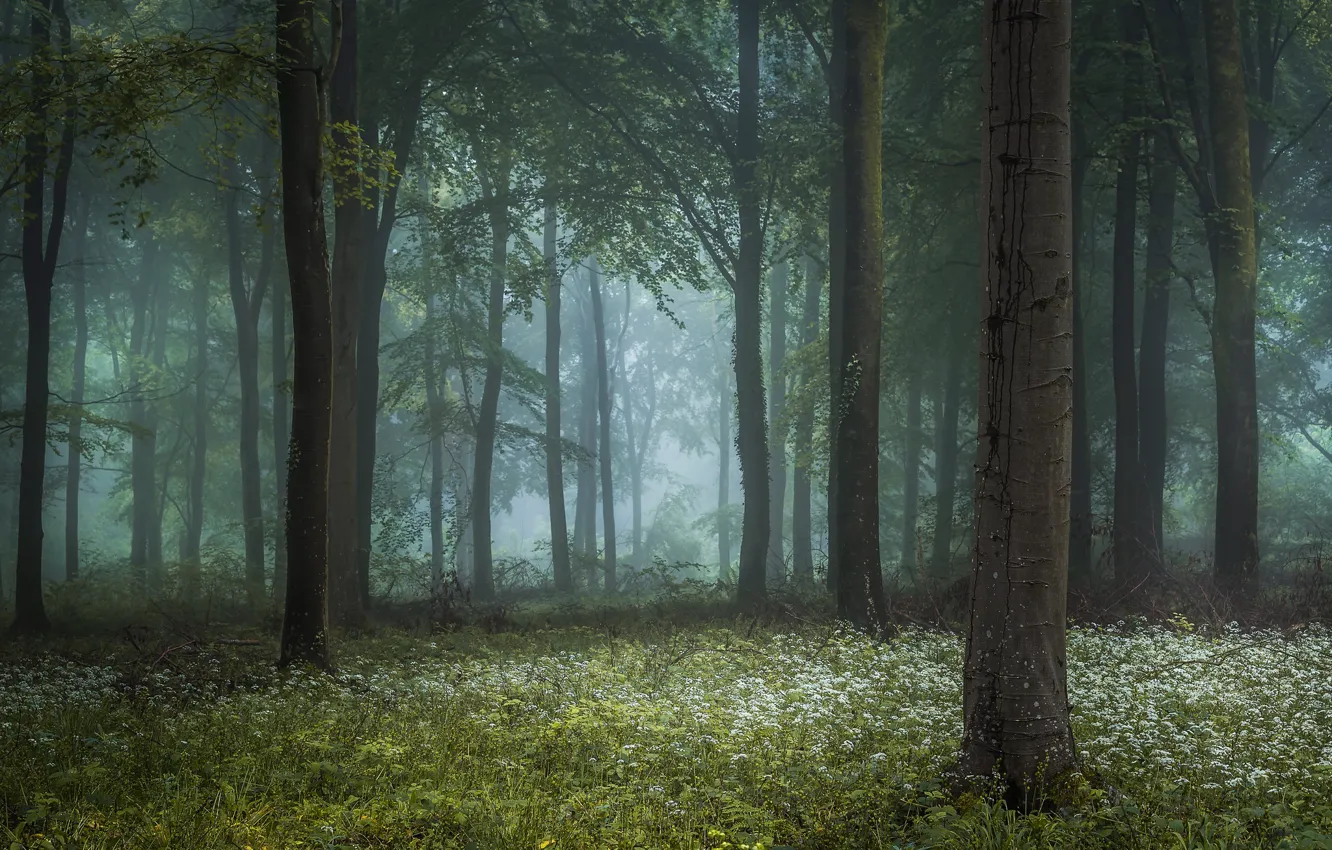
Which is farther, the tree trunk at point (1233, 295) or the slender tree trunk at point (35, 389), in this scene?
the tree trunk at point (1233, 295)

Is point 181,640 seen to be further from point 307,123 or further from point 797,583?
point 797,583

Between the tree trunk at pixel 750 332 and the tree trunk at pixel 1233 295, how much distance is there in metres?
7.39

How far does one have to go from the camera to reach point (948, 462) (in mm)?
21125

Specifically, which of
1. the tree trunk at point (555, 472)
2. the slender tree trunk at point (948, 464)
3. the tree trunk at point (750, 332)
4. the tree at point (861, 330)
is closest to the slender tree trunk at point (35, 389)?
the tree at point (861, 330)

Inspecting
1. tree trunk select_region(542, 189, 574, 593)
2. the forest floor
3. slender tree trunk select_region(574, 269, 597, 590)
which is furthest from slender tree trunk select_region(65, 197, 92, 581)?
the forest floor

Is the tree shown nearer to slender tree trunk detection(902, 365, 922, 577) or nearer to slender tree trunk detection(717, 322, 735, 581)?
slender tree trunk detection(902, 365, 922, 577)

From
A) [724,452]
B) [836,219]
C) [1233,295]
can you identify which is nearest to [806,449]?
[836,219]

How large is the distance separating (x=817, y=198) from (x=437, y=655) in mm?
11420

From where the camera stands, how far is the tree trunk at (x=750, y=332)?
18062mm

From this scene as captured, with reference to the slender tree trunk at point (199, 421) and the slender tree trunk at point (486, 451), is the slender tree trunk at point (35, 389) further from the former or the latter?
the slender tree trunk at point (199, 421)

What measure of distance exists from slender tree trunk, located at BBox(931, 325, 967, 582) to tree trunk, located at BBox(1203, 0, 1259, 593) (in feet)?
16.8

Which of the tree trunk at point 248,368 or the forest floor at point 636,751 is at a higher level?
the tree trunk at point 248,368

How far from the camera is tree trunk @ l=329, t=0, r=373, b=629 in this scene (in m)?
13.2

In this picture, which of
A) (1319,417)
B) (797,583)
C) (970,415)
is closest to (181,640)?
(797,583)
